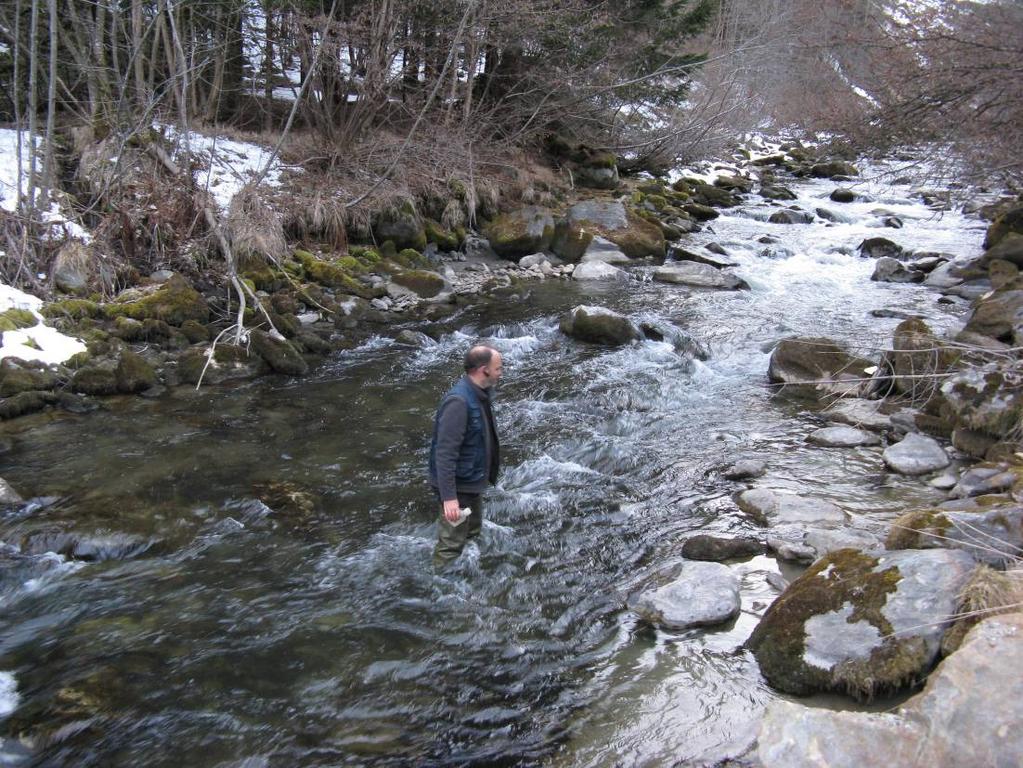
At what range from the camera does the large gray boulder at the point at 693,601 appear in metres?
4.90

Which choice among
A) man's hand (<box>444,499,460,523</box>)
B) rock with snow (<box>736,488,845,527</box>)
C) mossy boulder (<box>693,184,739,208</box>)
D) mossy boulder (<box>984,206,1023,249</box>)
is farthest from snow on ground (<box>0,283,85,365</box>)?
mossy boulder (<box>693,184,739,208</box>)

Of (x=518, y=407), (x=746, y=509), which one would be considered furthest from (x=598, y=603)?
(x=518, y=407)

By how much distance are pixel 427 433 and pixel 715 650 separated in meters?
4.75

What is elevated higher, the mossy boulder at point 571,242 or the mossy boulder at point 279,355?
the mossy boulder at point 571,242

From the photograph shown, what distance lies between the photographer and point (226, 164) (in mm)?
15742

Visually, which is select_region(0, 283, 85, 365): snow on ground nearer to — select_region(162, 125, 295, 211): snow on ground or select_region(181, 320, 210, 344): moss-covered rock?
select_region(181, 320, 210, 344): moss-covered rock

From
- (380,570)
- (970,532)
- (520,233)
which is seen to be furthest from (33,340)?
(520,233)

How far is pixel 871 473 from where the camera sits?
A: 7340 millimetres

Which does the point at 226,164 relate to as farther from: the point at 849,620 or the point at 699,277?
the point at 849,620

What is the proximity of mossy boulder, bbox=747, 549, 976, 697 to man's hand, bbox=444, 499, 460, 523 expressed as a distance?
6.92 ft

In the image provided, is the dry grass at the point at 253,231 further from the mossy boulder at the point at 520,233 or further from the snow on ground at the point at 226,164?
the mossy boulder at the point at 520,233

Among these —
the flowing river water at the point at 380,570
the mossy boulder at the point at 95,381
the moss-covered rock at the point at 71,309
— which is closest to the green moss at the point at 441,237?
the flowing river water at the point at 380,570

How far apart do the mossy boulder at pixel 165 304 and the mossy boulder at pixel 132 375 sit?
1.47m

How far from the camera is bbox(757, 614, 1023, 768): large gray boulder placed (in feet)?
9.69
